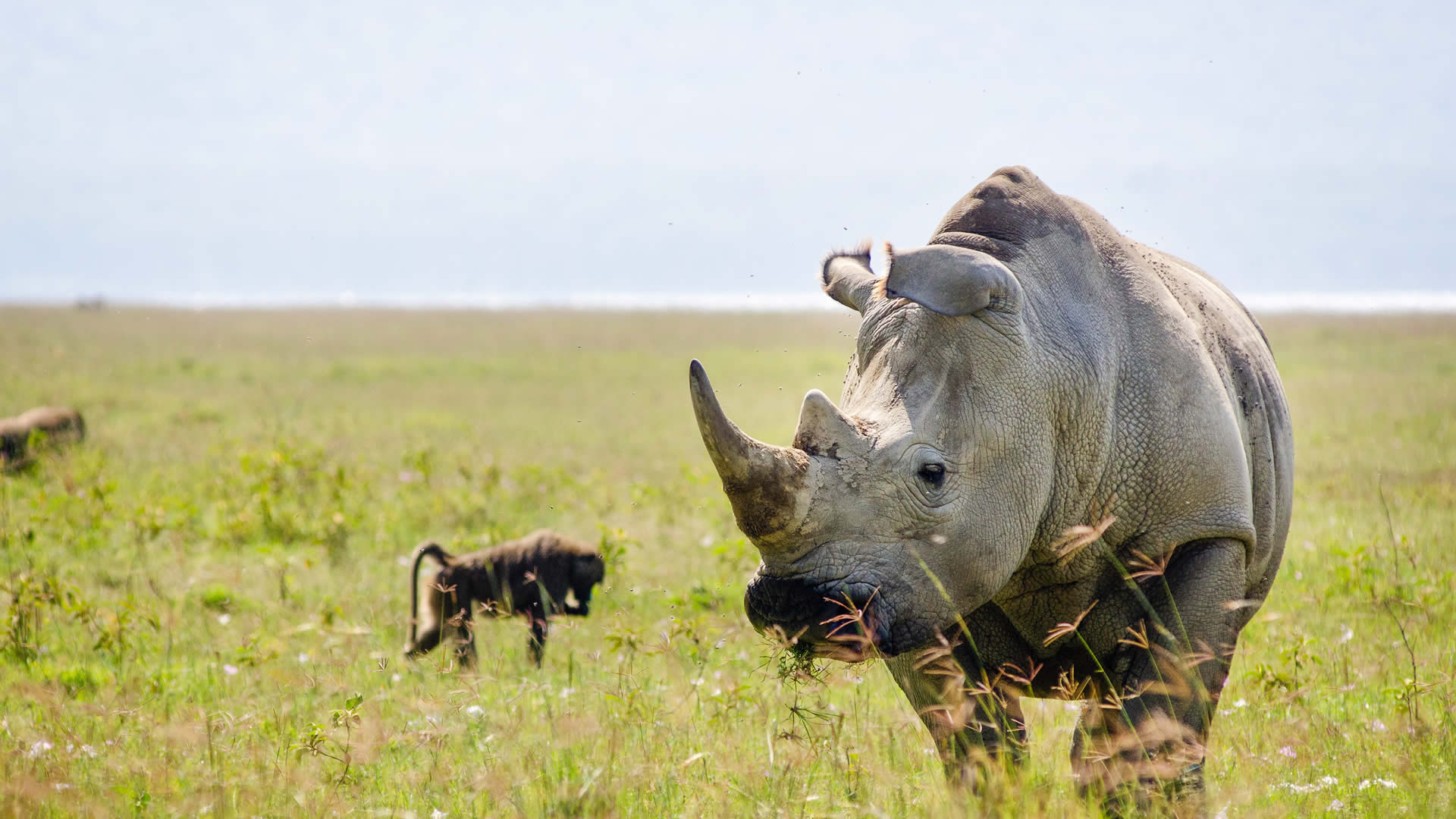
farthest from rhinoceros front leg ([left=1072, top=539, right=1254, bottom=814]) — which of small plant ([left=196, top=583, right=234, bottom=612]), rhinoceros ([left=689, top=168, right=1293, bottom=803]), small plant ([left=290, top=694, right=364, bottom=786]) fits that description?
small plant ([left=196, top=583, right=234, bottom=612])

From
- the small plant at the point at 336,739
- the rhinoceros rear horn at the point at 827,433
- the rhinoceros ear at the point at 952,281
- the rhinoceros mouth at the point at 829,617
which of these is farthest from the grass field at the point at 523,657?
the rhinoceros ear at the point at 952,281

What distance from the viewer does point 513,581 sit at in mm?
7293

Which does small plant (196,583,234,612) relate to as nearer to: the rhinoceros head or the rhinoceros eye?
the rhinoceros head

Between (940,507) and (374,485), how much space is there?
9.20 meters

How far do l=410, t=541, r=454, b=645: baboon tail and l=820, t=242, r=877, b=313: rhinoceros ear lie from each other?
320 centimetres

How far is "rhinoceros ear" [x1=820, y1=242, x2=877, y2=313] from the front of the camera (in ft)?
14.0

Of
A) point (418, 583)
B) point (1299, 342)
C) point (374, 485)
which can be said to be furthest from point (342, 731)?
point (1299, 342)

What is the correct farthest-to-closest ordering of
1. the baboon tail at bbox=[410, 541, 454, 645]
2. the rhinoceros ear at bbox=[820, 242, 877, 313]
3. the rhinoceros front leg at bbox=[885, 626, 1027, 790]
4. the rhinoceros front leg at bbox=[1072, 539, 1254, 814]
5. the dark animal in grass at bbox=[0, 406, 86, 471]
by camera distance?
the dark animal in grass at bbox=[0, 406, 86, 471] < the baboon tail at bbox=[410, 541, 454, 645] < the rhinoceros ear at bbox=[820, 242, 877, 313] < the rhinoceros front leg at bbox=[885, 626, 1027, 790] < the rhinoceros front leg at bbox=[1072, 539, 1254, 814]

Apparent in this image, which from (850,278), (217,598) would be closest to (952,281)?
(850,278)

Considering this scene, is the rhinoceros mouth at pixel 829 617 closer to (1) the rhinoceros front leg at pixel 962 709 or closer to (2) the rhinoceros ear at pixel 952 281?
(1) the rhinoceros front leg at pixel 962 709

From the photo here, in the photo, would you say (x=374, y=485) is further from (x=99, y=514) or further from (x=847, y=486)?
(x=847, y=486)

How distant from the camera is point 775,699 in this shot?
546 centimetres

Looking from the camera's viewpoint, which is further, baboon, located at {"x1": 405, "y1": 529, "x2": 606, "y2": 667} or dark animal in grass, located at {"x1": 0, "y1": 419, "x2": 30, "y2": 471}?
dark animal in grass, located at {"x1": 0, "y1": 419, "x2": 30, "y2": 471}

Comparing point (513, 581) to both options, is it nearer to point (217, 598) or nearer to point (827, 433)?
point (217, 598)
